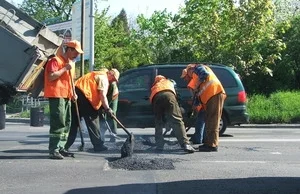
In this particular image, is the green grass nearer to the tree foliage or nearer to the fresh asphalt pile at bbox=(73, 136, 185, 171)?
the tree foliage

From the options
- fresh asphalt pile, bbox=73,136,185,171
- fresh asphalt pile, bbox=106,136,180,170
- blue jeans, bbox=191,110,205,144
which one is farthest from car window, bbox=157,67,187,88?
fresh asphalt pile, bbox=106,136,180,170

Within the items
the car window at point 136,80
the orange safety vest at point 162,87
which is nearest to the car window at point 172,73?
the car window at point 136,80

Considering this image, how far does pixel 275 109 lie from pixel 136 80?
8135mm

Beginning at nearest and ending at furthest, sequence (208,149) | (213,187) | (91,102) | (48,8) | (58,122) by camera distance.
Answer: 1. (213,187)
2. (58,122)
3. (91,102)
4. (208,149)
5. (48,8)

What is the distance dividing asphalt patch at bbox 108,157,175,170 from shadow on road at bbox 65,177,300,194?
3.52ft

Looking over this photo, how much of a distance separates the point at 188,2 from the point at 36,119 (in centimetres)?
1211

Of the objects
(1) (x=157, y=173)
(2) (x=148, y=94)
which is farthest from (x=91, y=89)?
(2) (x=148, y=94)

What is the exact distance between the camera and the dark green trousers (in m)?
8.34

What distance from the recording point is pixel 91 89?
9359 millimetres

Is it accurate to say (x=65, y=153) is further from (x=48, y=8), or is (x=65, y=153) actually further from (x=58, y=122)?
(x=48, y=8)

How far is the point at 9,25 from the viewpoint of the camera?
8148mm

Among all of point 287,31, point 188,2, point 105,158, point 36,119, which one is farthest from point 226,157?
point 287,31

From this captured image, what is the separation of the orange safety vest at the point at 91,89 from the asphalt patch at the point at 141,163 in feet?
3.85

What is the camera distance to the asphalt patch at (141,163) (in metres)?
8.00
